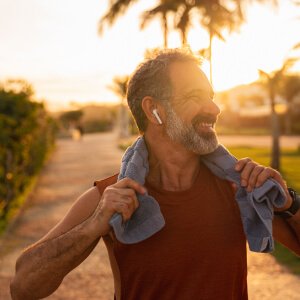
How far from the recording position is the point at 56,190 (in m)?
16.5

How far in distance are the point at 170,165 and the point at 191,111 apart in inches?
9.2

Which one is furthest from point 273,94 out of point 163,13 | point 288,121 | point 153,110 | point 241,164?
point 288,121

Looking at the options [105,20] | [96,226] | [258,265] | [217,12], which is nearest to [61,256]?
[96,226]

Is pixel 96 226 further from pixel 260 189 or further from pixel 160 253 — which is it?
pixel 260 189

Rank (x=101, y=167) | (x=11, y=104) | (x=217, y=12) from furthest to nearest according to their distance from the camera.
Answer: (x=101, y=167) < (x=217, y=12) < (x=11, y=104)

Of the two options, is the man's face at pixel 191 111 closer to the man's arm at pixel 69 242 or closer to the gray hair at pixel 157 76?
the gray hair at pixel 157 76

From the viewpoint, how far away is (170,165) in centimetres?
244

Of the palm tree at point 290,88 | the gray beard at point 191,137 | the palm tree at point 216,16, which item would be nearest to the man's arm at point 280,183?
the gray beard at point 191,137

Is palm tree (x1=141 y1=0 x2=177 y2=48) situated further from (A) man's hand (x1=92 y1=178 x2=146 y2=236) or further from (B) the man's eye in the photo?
(A) man's hand (x1=92 y1=178 x2=146 y2=236)

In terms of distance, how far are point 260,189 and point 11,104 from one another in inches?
543

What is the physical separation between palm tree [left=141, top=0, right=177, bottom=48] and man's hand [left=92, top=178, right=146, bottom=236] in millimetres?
20820

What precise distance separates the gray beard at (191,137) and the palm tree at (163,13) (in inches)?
806

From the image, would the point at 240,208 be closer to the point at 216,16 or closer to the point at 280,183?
the point at 280,183

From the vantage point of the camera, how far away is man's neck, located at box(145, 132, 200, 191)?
2410 mm
